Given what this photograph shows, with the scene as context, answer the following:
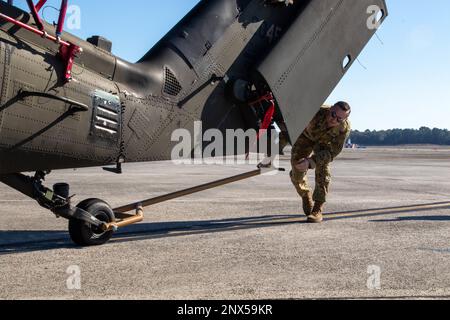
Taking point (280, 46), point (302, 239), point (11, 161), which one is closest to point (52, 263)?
point (11, 161)

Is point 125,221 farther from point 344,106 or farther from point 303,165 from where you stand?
point 344,106

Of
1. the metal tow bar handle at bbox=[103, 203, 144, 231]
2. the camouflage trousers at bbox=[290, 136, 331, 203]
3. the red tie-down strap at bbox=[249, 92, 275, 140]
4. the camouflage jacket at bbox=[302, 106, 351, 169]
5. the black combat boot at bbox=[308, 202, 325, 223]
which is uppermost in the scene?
the red tie-down strap at bbox=[249, 92, 275, 140]

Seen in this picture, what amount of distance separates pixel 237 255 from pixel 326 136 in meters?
3.22

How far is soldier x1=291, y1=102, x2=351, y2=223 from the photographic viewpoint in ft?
24.6

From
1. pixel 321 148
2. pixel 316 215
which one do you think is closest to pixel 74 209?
pixel 316 215

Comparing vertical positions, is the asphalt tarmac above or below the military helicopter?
below

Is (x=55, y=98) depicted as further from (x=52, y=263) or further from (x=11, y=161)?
(x=52, y=263)

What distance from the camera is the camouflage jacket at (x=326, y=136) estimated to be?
7.63 metres

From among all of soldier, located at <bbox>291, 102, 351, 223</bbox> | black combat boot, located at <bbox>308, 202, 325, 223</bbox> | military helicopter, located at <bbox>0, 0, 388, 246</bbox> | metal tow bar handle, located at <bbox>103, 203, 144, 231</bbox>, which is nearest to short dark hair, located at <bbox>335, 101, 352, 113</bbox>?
soldier, located at <bbox>291, 102, 351, 223</bbox>

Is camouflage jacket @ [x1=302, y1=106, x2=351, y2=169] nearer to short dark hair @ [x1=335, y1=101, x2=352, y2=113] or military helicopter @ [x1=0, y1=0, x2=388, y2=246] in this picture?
short dark hair @ [x1=335, y1=101, x2=352, y2=113]

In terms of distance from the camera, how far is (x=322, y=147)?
7.88 metres

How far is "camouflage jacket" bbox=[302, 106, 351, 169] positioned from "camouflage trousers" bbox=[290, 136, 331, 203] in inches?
4.3
